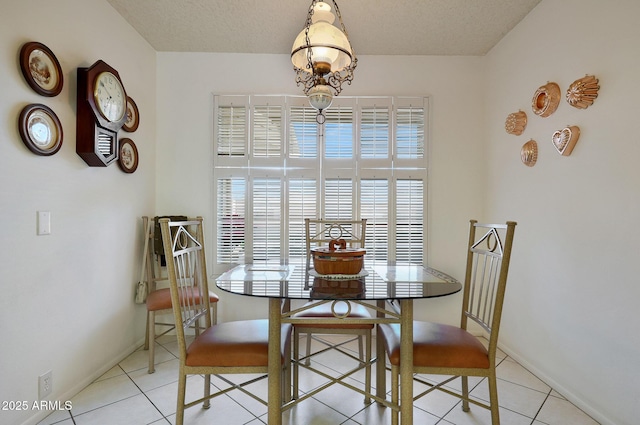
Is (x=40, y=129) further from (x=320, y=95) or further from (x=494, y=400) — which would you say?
(x=494, y=400)

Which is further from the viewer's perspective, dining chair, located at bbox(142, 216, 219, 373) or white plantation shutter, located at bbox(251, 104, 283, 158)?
white plantation shutter, located at bbox(251, 104, 283, 158)

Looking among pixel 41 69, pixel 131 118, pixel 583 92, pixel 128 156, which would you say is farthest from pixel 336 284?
pixel 131 118

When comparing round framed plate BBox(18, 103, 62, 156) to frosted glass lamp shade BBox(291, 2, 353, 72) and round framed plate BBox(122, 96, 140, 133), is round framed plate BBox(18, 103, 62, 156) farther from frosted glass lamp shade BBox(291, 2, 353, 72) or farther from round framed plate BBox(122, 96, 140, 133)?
frosted glass lamp shade BBox(291, 2, 353, 72)

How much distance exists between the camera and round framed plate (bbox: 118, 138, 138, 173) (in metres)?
2.41

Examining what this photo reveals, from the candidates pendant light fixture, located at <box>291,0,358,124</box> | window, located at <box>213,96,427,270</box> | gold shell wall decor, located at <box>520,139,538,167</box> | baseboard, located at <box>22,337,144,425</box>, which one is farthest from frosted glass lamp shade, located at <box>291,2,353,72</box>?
baseboard, located at <box>22,337,144,425</box>

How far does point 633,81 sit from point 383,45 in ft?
5.76

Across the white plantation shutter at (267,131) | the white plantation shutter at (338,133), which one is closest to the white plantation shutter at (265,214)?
the white plantation shutter at (267,131)

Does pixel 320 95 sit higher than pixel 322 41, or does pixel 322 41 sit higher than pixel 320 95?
pixel 322 41

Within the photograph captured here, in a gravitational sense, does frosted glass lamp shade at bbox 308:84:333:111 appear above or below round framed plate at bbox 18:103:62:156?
above

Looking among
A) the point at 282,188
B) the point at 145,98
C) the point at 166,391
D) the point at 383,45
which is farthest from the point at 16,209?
the point at 383,45

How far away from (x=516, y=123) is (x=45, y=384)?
3.45 metres

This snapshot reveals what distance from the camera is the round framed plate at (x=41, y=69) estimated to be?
5.23ft

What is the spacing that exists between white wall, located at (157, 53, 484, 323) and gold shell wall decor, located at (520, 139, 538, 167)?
58 centimetres

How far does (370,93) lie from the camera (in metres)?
2.96
